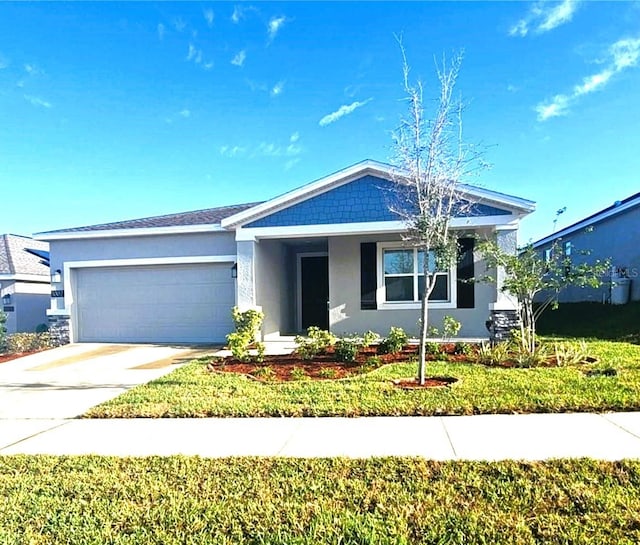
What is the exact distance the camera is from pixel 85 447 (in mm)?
4492

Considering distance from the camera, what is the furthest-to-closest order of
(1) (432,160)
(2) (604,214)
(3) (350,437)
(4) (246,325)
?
(2) (604,214), (4) (246,325), (1) (432,160), (3) (350,437)

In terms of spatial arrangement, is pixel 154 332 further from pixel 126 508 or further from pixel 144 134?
pixel 126 508

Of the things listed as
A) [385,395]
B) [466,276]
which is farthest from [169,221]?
[385,395]

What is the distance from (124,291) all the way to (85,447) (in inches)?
367

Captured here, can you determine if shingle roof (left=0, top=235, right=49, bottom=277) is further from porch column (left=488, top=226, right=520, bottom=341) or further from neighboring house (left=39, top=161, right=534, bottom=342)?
porch column (left=488, top=226, right=520, bottom=341)

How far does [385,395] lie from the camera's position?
5930 mm

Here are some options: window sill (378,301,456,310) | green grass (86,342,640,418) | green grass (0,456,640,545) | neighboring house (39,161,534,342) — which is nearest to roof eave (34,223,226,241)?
neighboring house (39,161,534,342)

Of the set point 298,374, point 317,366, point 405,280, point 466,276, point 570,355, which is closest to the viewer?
point 298,374

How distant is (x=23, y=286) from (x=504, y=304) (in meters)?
17.5

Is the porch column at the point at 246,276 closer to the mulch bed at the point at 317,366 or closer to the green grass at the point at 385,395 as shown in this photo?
the mulch bed at the point at 317,366

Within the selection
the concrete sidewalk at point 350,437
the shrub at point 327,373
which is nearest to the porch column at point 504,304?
the shrub at point 327,373

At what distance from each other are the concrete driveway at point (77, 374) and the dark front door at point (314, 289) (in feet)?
14.8

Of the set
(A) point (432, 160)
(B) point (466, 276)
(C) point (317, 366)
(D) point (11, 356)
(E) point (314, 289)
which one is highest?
(A) point (432, 160)

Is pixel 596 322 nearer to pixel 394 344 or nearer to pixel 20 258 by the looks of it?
pixel 394 344
